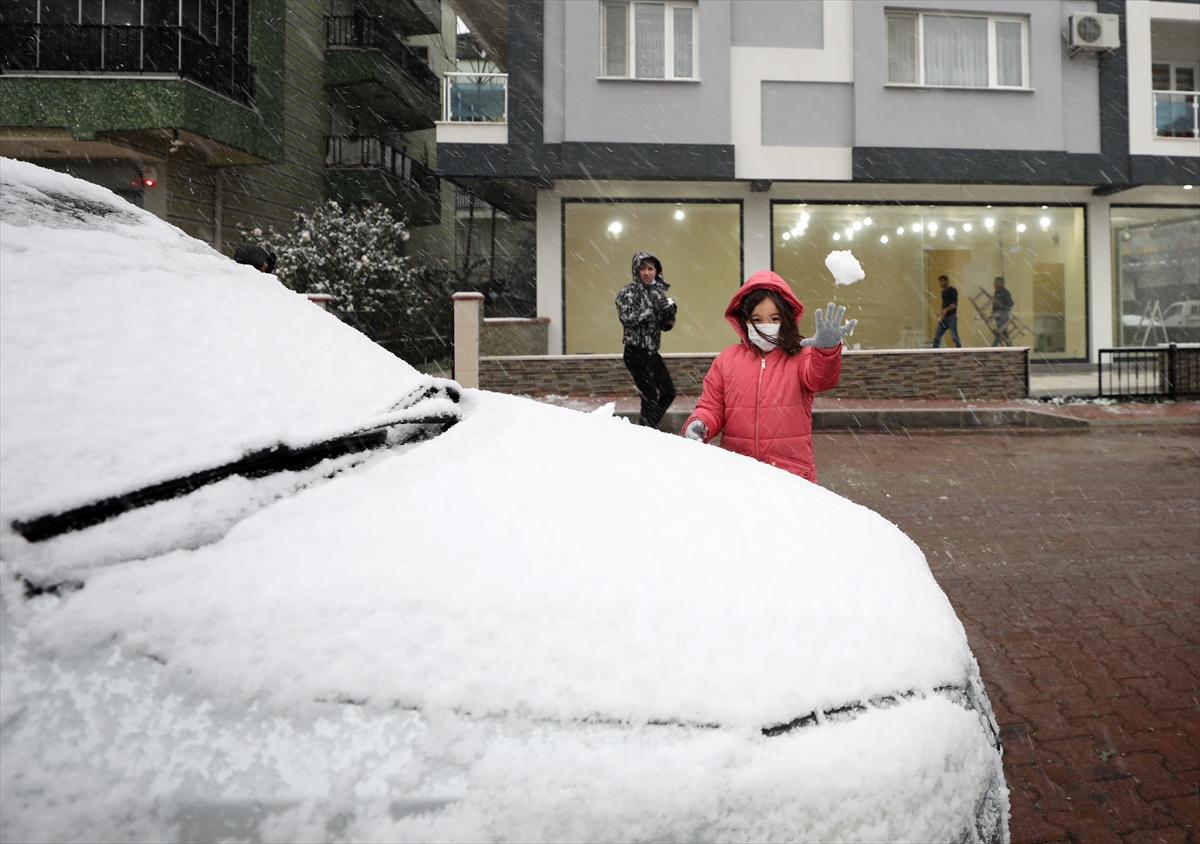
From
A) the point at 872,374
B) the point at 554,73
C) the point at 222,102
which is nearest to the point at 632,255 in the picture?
the point at 554,73

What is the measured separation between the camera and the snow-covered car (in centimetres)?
115

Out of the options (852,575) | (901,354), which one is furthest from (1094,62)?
(852,575)

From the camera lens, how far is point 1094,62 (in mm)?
17844

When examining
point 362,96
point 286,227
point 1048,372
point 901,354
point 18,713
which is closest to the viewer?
point 18,713

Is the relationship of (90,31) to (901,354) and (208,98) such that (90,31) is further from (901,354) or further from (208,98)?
(901,354)

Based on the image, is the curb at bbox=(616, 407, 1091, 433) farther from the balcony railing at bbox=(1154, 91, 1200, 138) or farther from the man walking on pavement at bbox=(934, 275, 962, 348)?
the balcony railing at bbox=(1154, 91, 1200, 138)

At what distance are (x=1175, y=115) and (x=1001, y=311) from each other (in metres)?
4.99

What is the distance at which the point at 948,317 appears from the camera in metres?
18.7

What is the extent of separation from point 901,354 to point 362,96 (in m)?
17.1

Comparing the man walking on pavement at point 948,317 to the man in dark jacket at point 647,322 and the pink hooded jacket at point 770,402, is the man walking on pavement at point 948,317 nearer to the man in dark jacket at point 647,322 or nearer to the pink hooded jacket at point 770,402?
the man in dark jacket at point 647,322

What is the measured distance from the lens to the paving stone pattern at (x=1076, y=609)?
9.71ft

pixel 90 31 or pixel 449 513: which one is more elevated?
pixel 90 31

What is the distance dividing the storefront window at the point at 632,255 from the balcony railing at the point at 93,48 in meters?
7.68

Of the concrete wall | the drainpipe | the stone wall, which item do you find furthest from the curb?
the drainpipe
